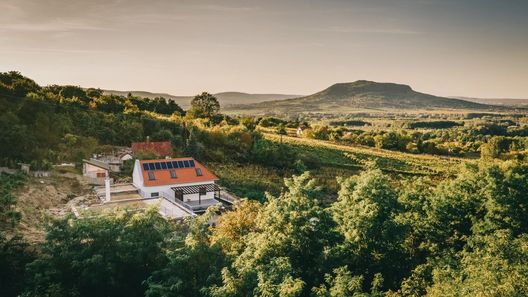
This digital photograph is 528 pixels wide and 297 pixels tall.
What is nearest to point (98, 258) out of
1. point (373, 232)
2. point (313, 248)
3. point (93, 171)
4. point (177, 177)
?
point (313, 248)

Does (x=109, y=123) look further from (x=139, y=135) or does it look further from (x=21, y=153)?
(x=21, y=153)

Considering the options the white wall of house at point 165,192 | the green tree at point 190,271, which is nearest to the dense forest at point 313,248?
the green tree at point 190,271

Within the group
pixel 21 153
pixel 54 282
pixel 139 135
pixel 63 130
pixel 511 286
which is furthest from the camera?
pixel 139 135

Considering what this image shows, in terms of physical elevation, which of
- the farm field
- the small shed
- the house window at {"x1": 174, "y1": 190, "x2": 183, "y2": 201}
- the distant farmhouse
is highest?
the distant farmhouse

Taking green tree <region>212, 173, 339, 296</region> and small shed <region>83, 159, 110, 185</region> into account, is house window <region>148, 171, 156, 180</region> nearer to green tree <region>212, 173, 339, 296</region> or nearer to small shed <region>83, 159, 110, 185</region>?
small shed <region>83, 159, 110, 185</region>

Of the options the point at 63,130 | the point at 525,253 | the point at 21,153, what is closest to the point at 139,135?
the point at 63,130

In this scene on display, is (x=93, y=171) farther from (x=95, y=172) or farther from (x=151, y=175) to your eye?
(x=151, y=175)

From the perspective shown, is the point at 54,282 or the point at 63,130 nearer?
the point at 54,282

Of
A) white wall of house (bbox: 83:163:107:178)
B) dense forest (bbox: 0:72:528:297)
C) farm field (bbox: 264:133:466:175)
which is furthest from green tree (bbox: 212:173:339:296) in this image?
farm field (bbox: 264:133:466:175)
